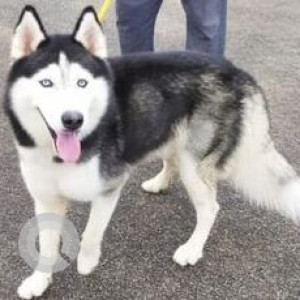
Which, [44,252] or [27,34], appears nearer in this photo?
[27,34]

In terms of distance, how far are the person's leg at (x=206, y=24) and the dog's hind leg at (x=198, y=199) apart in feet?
3.03

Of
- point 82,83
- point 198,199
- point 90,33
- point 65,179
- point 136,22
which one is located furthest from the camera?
point 136,22

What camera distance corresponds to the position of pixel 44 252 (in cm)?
251

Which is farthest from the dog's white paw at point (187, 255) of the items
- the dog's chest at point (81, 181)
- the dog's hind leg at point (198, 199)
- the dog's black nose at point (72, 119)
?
the dog's black nose at point (72, 119)

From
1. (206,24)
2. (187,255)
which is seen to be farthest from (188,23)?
(187,255)

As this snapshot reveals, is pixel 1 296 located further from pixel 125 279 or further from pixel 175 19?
pixel 175 19

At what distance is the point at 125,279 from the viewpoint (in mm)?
2588

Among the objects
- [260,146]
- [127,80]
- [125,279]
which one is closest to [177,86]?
[127,80]

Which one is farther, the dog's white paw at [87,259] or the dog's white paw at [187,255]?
the dog's white paw at [187,255]

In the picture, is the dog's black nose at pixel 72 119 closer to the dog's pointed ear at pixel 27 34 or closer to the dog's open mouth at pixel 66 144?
the dog's open mouth at pixel 66 144

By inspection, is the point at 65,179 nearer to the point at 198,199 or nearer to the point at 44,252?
the point at 44,252

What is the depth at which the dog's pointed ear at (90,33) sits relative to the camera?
2096mm

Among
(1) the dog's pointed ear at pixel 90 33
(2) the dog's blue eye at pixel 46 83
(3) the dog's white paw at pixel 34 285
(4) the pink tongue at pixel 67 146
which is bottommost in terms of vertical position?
(3) the dog's white paw at pixel 34 285

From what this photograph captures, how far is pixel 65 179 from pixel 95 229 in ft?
0.96
